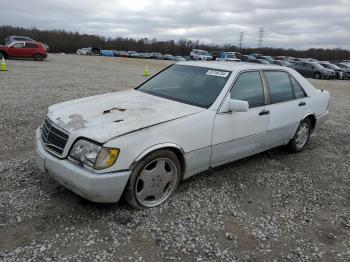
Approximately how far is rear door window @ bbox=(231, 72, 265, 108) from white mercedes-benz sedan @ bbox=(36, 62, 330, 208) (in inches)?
0.6

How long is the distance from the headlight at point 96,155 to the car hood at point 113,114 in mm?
81

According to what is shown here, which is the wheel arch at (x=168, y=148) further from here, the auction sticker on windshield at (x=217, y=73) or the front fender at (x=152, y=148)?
the auction sticker on windshield at (x=217, y=73)

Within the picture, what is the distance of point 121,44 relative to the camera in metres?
91.4

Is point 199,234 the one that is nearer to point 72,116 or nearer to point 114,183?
point 114,183

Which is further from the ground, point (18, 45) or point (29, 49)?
point (18, 45)

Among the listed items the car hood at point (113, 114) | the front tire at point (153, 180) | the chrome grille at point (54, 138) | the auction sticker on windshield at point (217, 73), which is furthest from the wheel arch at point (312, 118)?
the chrome grille at point (54, 138)

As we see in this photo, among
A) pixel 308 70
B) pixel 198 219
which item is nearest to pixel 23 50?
pixel 308 70

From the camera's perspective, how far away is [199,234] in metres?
3.15

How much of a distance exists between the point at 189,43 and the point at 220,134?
100312 mm

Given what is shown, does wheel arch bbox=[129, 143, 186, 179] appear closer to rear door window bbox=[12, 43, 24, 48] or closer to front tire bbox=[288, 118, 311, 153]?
front tire bbox=[288, 118, 311, 153]

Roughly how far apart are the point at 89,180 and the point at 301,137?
4.02 metres

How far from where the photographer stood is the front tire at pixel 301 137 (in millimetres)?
5477

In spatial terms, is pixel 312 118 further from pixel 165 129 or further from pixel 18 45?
pixel 18 45

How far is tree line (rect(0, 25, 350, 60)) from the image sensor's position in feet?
250
